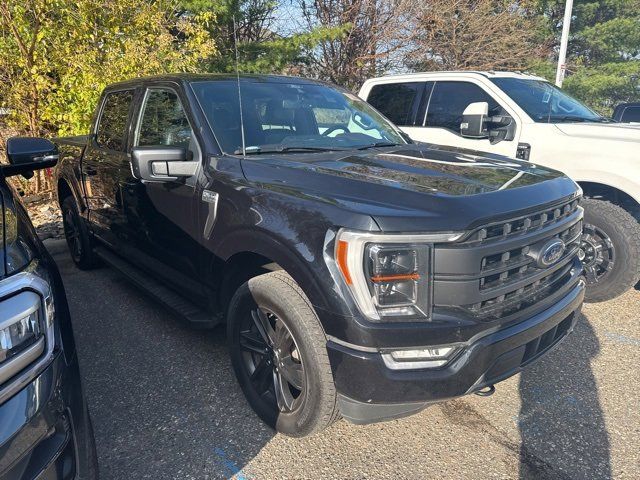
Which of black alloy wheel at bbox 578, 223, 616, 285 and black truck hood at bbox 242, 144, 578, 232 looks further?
black alloy wheel at bbox 578, 223, 616, 285

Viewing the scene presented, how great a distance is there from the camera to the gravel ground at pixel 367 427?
94.0 inches

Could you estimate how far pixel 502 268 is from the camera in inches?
84.8

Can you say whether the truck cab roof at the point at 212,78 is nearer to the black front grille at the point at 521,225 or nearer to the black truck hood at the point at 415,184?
the black truck hood at the point at 415,184

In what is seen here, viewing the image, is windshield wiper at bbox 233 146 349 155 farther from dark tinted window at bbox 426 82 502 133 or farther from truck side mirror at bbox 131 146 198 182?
dark tinted window at bbox 426 82 502 133

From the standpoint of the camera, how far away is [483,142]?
509 cm

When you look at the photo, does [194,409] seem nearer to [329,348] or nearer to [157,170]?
[329,348]

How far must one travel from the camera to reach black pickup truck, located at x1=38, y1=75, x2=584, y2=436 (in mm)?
1991

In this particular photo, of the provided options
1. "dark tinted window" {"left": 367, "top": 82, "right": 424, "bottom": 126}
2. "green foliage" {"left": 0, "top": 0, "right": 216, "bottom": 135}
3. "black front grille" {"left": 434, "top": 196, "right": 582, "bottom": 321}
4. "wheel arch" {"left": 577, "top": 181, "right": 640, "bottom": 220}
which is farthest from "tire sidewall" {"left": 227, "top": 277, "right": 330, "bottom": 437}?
"green foliage" {"left": 0, "top": 0, "right": 216, "bottom": 135}

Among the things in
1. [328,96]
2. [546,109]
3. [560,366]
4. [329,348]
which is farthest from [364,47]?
[329,348]

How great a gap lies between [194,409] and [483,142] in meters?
3.86

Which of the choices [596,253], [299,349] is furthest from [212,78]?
[596,253]

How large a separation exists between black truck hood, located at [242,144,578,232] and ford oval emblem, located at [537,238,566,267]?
21cm

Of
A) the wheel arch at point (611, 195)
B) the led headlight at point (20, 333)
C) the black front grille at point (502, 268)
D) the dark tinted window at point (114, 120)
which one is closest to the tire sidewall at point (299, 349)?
the black front grille at point (502, 268)

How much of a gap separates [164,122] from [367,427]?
2.42 metres
